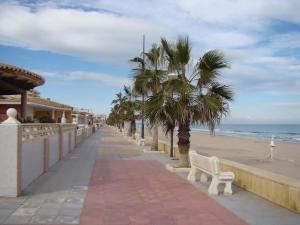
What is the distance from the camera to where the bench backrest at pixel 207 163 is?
9711mm

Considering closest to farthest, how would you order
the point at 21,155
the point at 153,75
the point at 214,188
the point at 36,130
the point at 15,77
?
the point at 21,155
the point at 214,188
the point at 36,130
the point at 15,77
the point at 153,75

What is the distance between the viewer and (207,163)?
405 inches

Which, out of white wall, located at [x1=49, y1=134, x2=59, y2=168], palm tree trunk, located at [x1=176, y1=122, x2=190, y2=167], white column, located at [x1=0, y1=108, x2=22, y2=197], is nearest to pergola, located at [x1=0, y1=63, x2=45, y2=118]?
white wall, located at [x1=49, y1=134, x2=59, y2=168]

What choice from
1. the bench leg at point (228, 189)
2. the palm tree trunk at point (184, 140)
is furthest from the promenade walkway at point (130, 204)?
the palm tree trunk at point (184, 140)

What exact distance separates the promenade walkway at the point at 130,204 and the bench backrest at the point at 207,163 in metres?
0.50

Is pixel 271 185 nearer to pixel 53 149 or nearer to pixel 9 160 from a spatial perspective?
pixel 9 160

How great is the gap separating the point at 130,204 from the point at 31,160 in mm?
3430

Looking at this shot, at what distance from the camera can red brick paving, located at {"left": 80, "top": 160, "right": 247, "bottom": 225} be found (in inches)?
279

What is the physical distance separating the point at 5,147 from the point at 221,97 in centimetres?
704

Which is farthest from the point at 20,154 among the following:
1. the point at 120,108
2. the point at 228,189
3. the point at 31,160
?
the point at 120,108

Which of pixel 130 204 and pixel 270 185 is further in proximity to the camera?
pixel 270 185

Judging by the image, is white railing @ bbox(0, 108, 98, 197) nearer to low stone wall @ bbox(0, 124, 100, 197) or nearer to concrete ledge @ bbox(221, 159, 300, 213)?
low stone wall @ bbox(0, 124, 100, 197)

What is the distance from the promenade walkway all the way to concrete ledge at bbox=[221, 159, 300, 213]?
0.63ft

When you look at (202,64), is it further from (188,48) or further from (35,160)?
(35,160)
